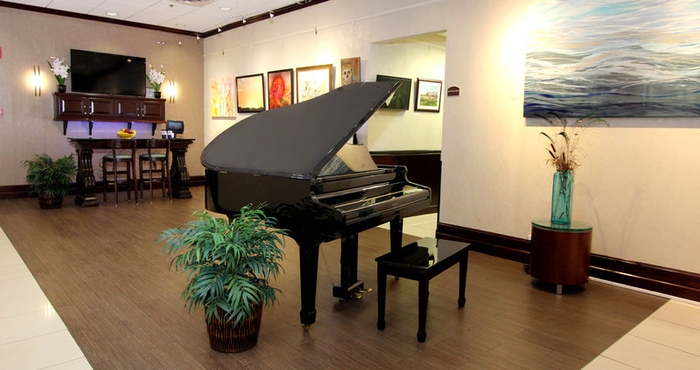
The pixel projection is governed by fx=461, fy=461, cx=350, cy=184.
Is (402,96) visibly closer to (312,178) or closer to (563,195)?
(563,195)

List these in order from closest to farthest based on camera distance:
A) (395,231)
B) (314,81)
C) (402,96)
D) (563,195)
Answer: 1. (395,231)
2. (563,195)
3. (402,96)
4. (314,81)

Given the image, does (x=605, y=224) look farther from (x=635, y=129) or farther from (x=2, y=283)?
(x=2, y=283)

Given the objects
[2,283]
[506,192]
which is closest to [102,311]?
[2,283]

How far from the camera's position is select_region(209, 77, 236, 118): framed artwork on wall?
902cm

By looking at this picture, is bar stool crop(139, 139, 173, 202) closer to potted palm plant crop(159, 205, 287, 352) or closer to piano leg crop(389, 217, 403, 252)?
piano leg crop(389, 217, 403, 252)

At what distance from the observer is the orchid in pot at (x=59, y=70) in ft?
25.6

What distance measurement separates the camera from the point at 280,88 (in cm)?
773

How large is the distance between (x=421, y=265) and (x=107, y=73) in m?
7.81

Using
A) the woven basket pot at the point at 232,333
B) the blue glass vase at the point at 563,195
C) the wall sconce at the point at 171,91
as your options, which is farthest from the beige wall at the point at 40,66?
the blue glass vase at the point at 563,195

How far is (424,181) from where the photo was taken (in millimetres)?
6895

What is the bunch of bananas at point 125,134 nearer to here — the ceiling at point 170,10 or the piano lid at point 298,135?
the ceiling at point 170,10

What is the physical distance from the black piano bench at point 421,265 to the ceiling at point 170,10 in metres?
4.91

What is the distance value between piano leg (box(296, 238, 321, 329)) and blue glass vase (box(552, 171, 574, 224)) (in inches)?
87.9

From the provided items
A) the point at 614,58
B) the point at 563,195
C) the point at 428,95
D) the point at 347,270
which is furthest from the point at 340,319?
the point at 428,95
